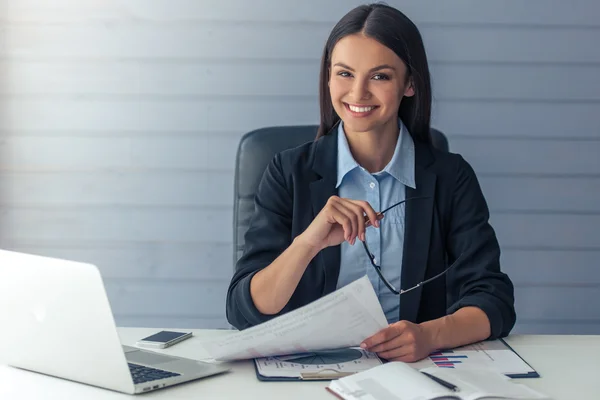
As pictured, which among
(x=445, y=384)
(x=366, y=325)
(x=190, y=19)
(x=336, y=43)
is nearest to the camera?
(x=445, y=384)

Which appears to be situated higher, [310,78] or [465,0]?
[465,0]

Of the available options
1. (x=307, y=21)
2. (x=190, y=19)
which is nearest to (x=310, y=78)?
(x=307, y=21)

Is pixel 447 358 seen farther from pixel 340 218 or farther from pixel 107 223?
pixel 107 223

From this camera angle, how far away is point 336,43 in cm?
190

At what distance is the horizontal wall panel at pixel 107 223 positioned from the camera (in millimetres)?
2814

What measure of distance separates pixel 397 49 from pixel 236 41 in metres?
1.04

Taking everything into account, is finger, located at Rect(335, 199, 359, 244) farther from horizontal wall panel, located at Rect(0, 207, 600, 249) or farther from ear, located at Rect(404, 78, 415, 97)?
horizontal wall panel, located at Rect(0, 207, 600, 249)

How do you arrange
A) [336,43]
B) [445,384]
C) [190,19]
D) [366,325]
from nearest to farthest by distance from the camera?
[445,384], [366,325], [336,43], [190,19]

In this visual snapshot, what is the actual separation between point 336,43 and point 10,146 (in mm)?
1419

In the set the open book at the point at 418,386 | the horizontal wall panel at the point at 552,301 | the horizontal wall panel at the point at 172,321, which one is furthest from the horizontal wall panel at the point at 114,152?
the open book at the point at 418,386

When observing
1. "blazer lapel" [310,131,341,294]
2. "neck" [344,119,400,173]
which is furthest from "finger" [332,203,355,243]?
"neck" [344,119,400,173]

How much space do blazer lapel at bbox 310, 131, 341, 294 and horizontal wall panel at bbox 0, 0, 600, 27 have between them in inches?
35.6

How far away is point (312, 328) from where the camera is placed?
4.56ft

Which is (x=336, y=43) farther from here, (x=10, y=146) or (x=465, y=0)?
(x=10, y=146)
